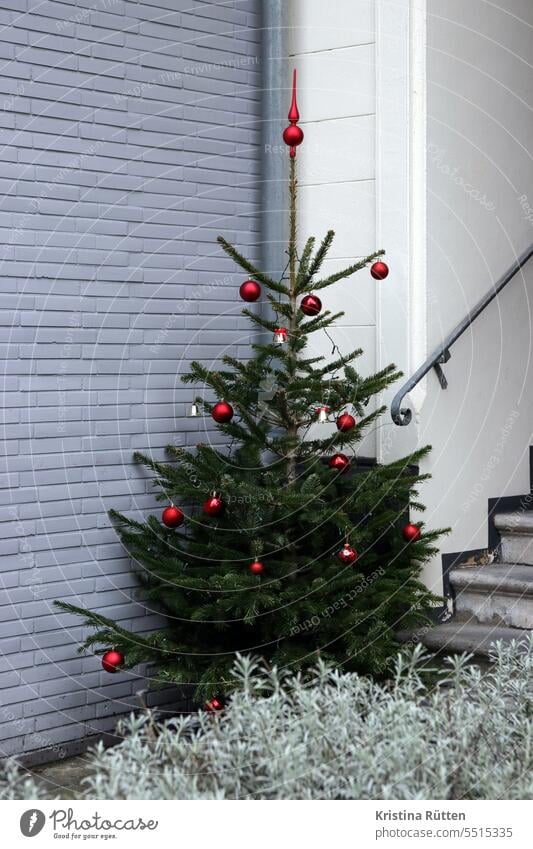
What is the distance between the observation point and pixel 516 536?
446 cm

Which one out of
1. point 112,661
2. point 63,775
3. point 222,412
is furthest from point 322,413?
point 63,775

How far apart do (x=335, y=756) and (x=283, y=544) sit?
3.50 feet

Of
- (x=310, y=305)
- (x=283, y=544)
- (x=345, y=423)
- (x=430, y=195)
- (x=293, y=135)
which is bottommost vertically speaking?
(x=283, y=544)

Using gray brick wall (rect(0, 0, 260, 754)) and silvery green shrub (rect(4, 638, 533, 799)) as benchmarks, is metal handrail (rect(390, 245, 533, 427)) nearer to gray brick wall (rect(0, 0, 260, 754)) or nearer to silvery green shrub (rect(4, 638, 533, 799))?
gray brick wall (rect(0, 0, 260, 754))

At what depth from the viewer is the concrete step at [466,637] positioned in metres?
3.98

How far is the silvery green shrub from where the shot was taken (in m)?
2.50

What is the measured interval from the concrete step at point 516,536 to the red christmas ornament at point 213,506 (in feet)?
4.38

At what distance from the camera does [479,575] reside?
13.8ft

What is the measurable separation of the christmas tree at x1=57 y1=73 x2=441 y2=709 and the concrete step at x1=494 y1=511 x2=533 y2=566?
0.74 metres

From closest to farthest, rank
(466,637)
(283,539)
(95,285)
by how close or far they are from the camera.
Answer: (283,539) < (95,285) < (466,637)

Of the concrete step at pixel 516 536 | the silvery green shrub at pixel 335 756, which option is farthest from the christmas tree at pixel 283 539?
the concrete step at pixel 516 536

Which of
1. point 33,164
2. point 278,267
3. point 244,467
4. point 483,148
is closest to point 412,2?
point 483,148

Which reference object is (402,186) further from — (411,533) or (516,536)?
(516,536)

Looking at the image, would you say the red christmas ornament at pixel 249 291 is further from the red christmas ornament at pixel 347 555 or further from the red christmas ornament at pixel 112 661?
the red christmas ornament at pixel 112 661
